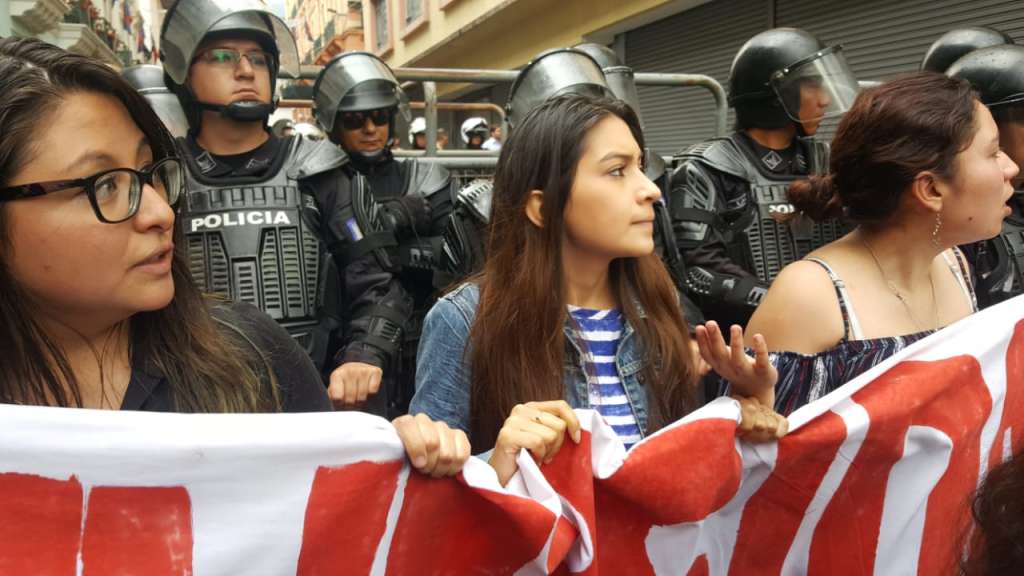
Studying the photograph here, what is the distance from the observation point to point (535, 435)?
135 centimetres

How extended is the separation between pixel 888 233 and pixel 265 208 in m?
2.00

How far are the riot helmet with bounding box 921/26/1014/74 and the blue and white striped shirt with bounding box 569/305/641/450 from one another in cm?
337

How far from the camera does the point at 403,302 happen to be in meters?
3.05

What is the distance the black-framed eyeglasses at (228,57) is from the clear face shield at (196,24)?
5 centimetres

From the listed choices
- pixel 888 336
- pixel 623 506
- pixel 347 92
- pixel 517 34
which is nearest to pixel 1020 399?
pixel 888 336

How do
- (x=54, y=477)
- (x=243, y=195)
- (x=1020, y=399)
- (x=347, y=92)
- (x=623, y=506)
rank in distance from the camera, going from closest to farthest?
(x=54, y=477) → (x=623, y=506) → (x=1020, y=399) → (x=243, y=195) → (x=347, y=92)

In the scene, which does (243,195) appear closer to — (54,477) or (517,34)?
(54,477)

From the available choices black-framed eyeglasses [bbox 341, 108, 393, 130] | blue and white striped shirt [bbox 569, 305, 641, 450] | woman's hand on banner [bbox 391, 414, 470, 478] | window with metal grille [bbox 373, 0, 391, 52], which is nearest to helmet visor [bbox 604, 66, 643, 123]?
black-framed eyeglasses [bbox 341, 108, 393, 130]

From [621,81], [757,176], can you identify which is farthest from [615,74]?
[757,176]

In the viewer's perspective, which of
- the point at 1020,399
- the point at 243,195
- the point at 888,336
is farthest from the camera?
the point at 243,195

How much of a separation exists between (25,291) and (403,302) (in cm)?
176

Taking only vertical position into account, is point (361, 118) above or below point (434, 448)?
below

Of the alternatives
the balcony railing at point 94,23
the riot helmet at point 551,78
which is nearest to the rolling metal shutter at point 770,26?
the riot helmet at point 551,78

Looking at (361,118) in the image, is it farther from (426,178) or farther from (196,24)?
(196,24)
